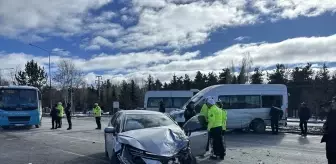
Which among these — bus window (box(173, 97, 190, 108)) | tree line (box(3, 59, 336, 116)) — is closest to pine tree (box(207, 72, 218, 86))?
tree line (box(3, 59, 336, 116))

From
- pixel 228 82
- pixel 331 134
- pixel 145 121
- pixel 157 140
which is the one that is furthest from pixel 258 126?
pixel 228 82

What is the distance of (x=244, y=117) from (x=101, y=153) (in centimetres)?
1017

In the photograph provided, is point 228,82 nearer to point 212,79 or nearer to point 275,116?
point 212,79

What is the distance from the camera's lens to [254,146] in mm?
14672

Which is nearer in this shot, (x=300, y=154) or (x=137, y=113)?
(x=137, y=113)

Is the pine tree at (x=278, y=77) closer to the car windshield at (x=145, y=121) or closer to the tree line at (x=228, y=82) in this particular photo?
the tree line at (x=228, y=82)

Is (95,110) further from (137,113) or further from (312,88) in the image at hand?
(312,88)

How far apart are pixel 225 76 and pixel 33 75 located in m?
44.4

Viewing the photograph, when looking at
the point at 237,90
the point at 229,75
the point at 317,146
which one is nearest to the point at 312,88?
the point at 229,75

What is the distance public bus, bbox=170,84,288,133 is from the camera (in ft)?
66.8

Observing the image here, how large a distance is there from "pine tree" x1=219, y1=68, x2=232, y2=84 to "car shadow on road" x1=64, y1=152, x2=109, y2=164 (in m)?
61.0

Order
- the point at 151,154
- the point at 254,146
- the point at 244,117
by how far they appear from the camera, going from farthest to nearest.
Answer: the point at 244,117
the point at 254,146
the point at 151,154

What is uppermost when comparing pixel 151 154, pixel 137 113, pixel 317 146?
pixel 137 113

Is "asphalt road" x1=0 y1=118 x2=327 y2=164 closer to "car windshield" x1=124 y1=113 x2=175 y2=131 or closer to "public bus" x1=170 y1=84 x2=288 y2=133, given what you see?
"car windshield" x1=124 y1=113 x2=175 y2=131
